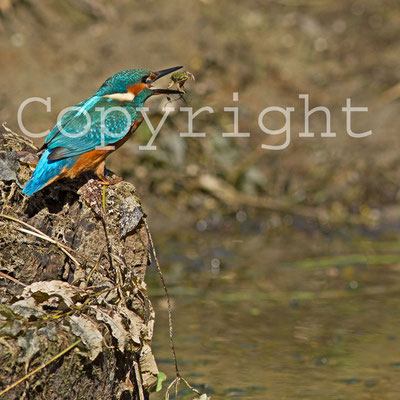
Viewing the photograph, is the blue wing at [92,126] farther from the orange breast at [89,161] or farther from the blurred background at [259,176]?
the blurred background at [259,176]

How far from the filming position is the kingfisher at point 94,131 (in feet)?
11.1

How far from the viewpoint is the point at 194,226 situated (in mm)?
7688

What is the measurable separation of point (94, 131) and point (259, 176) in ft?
14.4

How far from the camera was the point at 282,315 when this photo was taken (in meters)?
5.50

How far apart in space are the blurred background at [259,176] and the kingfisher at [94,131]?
1.33 meters

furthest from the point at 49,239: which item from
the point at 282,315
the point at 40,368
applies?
the point at 282,315

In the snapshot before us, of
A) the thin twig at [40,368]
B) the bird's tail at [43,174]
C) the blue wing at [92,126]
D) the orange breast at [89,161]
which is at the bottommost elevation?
the thin twig at [40,368]

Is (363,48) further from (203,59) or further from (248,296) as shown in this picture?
(248,296)

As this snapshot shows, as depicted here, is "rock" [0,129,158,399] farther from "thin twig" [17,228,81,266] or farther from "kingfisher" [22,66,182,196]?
"kingfisher" [22,66,182,196]

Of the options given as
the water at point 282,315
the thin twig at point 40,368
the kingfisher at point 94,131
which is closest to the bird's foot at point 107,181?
the kingfisher at point 94,131

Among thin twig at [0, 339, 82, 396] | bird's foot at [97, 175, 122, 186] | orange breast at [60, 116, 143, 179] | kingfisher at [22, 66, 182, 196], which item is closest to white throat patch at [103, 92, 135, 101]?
kingfisher at [22, 66, 182, 196]

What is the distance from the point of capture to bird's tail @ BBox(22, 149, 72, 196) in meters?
3.31

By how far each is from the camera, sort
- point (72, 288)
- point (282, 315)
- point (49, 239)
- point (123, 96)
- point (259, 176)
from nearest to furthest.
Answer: point (72, 288), point (49, 239), point (123, 96), point (282, 315), point (259, 176)

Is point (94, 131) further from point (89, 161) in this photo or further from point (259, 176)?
point (259, 176)
